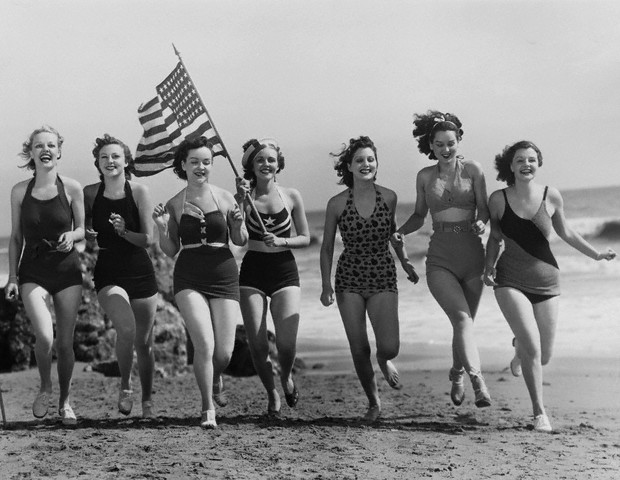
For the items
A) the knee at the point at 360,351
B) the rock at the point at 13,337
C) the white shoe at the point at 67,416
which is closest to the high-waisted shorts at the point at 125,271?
the white shoe at the point at 67,416

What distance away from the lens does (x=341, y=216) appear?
6.96 metres

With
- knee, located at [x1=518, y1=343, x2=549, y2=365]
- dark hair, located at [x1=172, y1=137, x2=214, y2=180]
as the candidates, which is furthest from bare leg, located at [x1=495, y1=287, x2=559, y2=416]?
dark hair, located at [x1=172, y1=137, x2=214, y2=180]

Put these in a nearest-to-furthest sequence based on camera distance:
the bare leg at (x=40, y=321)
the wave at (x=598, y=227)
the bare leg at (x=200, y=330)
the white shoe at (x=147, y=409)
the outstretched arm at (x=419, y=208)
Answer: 1. the bare leg at (x=200, y=330)
2. the bare leg at (x=40, y=321)
3. the outstretched arm at (x=419, y=208)
4. the white shoe at (x=147, y=409)
5. the wave at (x=598, y=227)

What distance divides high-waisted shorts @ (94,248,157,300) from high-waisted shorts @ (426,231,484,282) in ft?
6.53

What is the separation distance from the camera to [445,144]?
22.9 ft

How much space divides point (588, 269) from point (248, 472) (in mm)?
16659

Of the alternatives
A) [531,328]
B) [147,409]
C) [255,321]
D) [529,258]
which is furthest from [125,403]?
[529,258]

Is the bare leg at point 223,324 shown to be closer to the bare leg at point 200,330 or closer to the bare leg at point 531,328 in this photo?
the bare leg at point 200,330

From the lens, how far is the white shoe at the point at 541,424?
6.89m

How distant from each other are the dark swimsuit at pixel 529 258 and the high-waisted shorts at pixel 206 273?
5.93ft

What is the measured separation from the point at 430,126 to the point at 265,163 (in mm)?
1208

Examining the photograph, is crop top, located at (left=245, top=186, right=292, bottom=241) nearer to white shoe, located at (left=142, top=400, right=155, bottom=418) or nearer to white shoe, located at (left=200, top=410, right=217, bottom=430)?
white shoe, located at (left=200, top=410, right=217, bottom=430)

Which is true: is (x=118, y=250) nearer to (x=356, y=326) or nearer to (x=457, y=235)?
(x=356, y=326)

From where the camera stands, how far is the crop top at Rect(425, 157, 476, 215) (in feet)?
22.9
